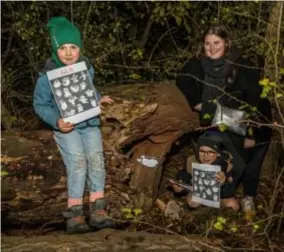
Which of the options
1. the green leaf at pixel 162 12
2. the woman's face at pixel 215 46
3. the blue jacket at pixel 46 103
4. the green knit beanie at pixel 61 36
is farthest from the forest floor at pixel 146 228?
the green leaf at pixel 162 12

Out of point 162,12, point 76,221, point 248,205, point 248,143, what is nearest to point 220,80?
point 248,143

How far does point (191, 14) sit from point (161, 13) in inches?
27.6

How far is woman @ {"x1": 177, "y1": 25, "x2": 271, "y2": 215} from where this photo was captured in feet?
16.2

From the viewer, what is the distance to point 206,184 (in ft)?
16.3

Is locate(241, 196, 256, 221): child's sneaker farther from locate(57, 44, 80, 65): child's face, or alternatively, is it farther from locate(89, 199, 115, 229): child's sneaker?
locate(57, 44, 80, 65): child's face

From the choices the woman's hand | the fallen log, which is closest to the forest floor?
the fallen log

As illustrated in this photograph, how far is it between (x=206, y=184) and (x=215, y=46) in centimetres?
113

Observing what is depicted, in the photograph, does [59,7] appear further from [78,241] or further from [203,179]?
[78,241]

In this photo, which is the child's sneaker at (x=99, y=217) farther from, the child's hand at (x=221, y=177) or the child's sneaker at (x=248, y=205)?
the child's sneaker at (x=248, y=205)

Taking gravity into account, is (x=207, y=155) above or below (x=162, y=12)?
below

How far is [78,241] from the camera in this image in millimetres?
4078

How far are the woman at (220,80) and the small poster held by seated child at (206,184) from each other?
0.35 metres

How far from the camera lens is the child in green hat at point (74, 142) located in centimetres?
445

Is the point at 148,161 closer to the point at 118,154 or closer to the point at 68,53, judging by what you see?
the point at 118,154
